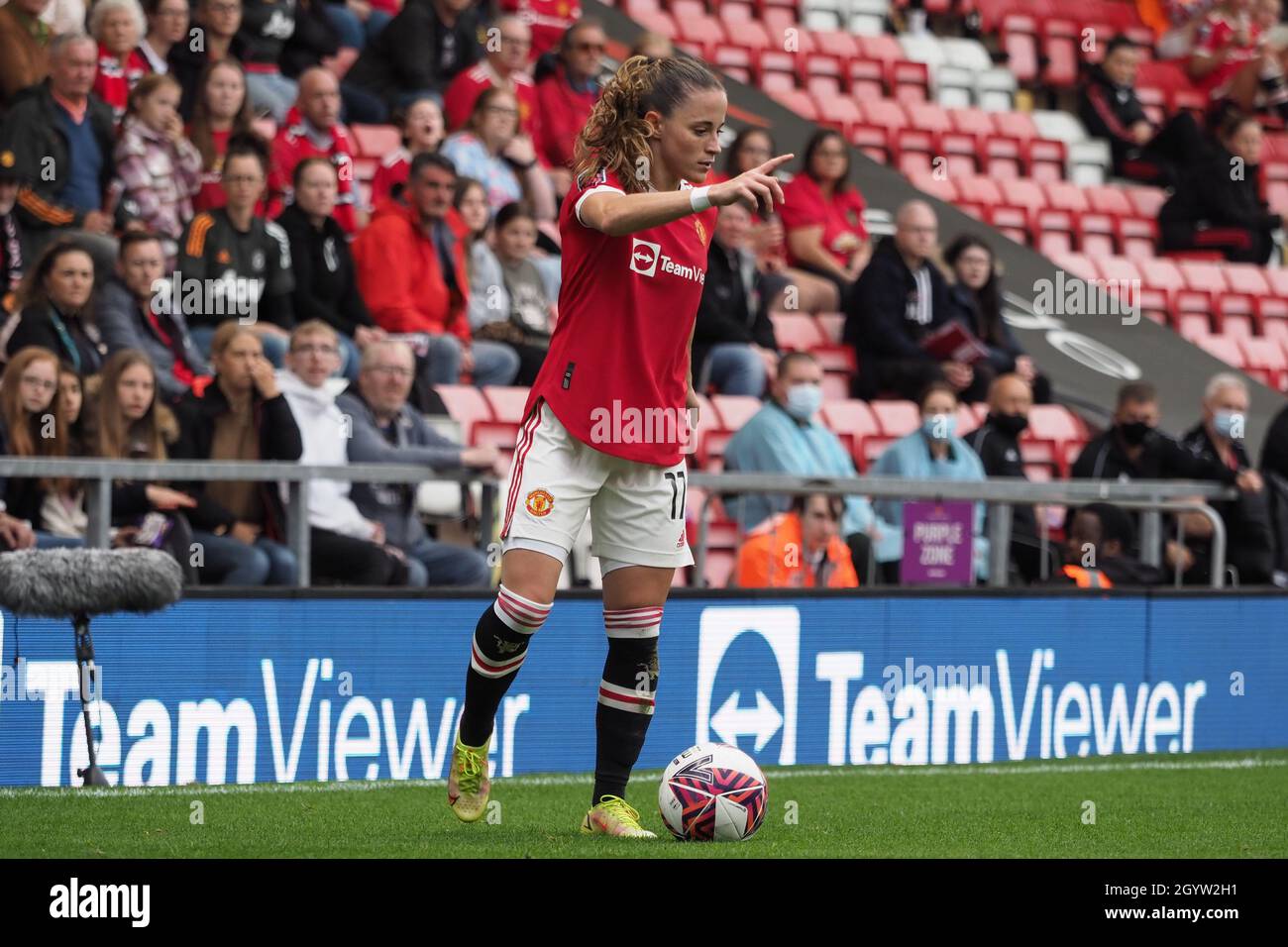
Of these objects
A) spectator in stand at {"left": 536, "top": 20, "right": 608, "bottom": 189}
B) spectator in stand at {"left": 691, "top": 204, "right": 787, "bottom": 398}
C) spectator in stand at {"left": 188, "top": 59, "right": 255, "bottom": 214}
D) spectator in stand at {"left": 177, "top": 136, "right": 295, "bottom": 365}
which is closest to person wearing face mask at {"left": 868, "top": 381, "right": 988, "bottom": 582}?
spectator in stand at {"left": 691, "top": 204, "right": 787, "bottom": 398}

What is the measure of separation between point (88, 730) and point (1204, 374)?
11609mm

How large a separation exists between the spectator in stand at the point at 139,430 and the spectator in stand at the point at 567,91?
5.68m

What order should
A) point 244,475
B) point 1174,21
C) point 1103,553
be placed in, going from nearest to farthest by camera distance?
1. point 244,475
2. point 1103,553
3. point 1174,21

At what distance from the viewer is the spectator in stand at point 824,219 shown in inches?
591

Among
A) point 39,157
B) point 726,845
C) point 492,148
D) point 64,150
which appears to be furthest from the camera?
point 492,148

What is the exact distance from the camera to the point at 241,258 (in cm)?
1120

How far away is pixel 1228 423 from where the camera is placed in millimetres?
13016

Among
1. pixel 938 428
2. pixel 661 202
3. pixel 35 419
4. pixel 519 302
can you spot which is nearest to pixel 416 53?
Answer: pixel 519 302

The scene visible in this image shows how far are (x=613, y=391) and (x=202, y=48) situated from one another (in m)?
7.43

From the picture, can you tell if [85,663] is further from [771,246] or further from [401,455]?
[771,246]

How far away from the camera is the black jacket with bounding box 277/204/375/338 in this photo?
452 inches

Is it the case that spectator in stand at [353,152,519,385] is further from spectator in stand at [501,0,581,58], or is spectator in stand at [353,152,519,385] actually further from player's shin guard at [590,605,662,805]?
player's shin guard at [590,605,662,805]

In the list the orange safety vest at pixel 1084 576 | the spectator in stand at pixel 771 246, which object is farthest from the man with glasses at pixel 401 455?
the spectator in stand at pixel 771 246
